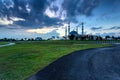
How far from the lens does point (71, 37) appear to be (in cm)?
13350

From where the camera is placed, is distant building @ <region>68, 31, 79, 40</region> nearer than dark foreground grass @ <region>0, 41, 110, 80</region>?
No

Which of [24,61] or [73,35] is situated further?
[73,35]

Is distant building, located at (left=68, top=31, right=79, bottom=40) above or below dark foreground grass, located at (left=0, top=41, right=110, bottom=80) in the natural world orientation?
above

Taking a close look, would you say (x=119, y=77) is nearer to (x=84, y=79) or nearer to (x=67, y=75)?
(x=84, y=79)

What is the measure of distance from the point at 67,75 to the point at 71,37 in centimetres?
12322

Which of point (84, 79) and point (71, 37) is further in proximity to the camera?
point (71, 37)

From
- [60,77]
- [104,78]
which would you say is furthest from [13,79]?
[104,78]

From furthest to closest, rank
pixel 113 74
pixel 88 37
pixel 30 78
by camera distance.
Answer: pixel 88 37, pixel 113 74, pixel 30 78

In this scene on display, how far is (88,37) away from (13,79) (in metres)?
124

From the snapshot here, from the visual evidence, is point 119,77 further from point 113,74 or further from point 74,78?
point 74,78

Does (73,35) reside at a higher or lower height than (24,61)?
higher

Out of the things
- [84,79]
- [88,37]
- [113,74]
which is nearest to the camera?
[84,79]

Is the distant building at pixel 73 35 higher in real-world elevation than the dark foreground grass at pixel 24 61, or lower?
higher

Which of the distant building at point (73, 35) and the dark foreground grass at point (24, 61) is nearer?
the dark foreground grass at point (24, 61)
